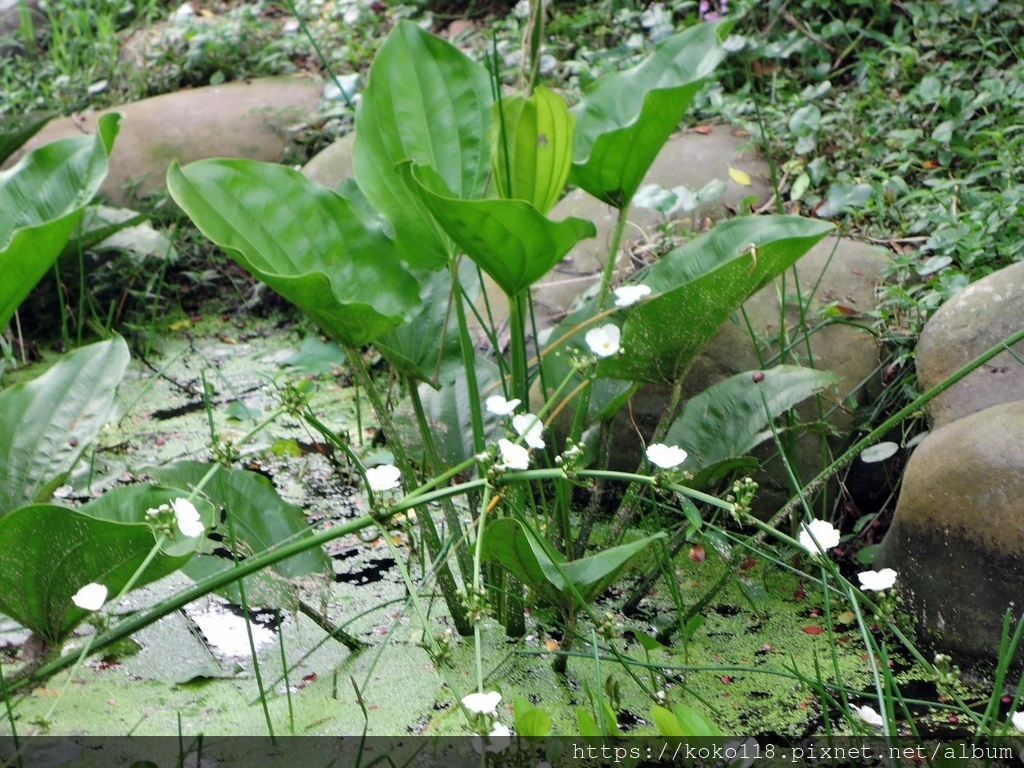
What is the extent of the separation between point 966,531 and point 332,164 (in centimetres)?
200

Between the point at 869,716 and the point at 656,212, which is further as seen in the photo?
the point at 656,212

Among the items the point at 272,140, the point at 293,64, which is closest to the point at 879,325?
the point at 272,140

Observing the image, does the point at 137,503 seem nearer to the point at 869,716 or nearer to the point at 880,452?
the point at 869,716

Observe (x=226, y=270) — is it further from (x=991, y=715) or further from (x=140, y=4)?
(x=991, y=715)

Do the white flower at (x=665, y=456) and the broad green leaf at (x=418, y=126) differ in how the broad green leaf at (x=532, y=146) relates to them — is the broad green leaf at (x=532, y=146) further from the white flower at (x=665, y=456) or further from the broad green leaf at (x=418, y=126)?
→ the white flower at (x=665, y=456)

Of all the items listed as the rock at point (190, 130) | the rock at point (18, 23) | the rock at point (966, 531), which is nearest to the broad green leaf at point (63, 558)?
the rock at point (966, 531)

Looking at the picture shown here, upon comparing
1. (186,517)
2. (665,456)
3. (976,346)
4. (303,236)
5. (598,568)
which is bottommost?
(976,346)

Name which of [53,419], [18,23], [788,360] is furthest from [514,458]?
[18,23]

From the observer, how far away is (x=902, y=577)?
153 centimetres

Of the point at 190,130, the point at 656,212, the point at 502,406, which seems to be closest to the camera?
the point at 502,406

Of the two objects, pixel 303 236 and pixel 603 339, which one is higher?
pixel 303 236

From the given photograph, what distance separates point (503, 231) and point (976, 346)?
85 centimetres

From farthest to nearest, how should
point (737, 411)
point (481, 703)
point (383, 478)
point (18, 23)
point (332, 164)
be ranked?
point (18, 23), point (332, 164), point (737, 411), point (383, 478), point (481, 703)

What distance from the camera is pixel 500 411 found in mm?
1301
